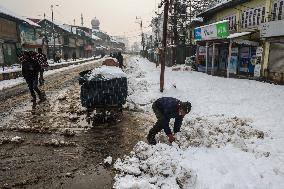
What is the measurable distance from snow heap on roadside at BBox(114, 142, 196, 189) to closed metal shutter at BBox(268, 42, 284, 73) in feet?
46.2

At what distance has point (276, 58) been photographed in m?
→ 18.3

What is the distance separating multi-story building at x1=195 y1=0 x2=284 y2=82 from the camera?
59.4 feet

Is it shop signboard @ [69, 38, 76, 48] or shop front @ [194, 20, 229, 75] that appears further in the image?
shop signboard @ [69, 38, 76, 48]

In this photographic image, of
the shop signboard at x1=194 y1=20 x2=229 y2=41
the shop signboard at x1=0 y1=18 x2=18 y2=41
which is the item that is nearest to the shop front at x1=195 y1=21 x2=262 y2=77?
the shop signboard at x1=194 y1=20 x2=229 y2=41

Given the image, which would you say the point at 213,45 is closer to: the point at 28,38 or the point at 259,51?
the point at 259,51

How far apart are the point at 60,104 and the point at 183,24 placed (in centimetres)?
3129

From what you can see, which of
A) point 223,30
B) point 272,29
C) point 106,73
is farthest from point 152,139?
point 223,30

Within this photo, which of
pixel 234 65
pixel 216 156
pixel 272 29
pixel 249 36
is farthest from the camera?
pixel 234 65

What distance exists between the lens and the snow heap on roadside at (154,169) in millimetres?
4867

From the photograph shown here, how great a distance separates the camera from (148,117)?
31.9ft

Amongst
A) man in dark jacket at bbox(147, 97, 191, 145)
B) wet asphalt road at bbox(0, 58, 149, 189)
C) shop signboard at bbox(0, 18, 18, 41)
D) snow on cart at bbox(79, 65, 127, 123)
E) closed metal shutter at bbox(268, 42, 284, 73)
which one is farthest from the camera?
shop signboard at bbox(0, 18, 18, 41)

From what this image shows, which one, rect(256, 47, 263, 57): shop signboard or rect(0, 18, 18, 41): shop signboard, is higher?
rect(0, 18, 18, 41): shop signboard

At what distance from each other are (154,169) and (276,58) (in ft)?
51.3

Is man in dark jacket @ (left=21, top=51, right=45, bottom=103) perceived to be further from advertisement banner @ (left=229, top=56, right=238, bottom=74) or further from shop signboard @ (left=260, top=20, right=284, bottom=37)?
advertisement banner @ (left=229, top=56, right=238, bottom=74)
